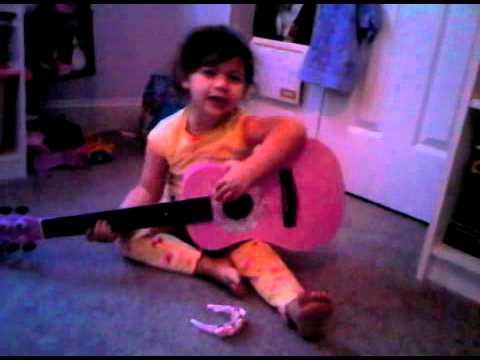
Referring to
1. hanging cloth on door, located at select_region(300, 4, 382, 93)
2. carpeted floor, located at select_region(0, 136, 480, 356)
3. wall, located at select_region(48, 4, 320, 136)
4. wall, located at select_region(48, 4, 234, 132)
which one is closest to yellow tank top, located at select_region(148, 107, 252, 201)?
carpeted floor, located at select_region(0, 136, 480, 356)

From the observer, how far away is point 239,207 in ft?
3.02

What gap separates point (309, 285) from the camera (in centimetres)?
97

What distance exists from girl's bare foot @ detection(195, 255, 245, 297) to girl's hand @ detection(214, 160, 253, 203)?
0.13m

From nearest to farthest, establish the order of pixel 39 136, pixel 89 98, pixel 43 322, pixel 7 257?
1. pixel 43 322
2. pixel 7 257
3. pixel 39 136
4. pixel 89 98

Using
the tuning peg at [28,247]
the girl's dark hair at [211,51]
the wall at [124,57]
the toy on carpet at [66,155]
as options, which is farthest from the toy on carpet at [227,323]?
the wall at [124,57]

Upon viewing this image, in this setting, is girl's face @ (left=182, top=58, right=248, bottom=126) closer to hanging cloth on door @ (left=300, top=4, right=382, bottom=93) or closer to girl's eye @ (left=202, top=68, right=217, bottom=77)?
girl's eye @ (left=202, top=68, right=217, bottom=77)

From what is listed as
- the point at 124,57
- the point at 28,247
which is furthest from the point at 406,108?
the point at 124,57

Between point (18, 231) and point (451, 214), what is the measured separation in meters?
0.86

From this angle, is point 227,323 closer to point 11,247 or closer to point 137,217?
point 137,217

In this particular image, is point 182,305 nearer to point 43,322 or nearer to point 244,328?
point 244,328

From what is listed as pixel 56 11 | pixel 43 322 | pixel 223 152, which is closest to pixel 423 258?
pixel 223 152

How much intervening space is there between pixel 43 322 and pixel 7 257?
24cm

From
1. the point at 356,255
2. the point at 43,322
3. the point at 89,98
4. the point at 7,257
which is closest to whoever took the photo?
the point at 43,322

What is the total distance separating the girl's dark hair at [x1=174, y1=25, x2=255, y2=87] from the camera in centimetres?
95
